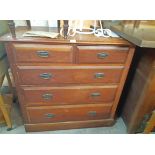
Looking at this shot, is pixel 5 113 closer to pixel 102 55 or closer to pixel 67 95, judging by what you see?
pixel 67 95

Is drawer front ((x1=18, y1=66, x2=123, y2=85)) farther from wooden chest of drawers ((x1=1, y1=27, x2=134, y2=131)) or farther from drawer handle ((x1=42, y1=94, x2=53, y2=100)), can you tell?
drawer handle ((x1=42, y1=94, x2=53, y2=100))

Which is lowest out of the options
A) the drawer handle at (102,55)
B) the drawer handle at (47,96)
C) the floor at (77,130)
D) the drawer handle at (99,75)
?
the floor at (77,130)

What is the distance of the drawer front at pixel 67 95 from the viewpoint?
4.35 ft

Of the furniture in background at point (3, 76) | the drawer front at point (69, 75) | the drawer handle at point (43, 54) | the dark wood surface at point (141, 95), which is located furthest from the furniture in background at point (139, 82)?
the furniture in background at point (3, 76)

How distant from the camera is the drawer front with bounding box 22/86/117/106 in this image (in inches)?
52.2

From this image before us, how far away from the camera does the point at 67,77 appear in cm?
128

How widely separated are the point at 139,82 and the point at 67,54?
2.35 ft

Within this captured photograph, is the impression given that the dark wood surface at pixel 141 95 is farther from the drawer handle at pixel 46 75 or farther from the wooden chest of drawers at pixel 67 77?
the drawer handle at pixel 46 75

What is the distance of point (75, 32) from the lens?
1318 mm

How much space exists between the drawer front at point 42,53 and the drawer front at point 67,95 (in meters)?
0.27

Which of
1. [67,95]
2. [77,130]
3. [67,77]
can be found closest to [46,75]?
[67,77]
